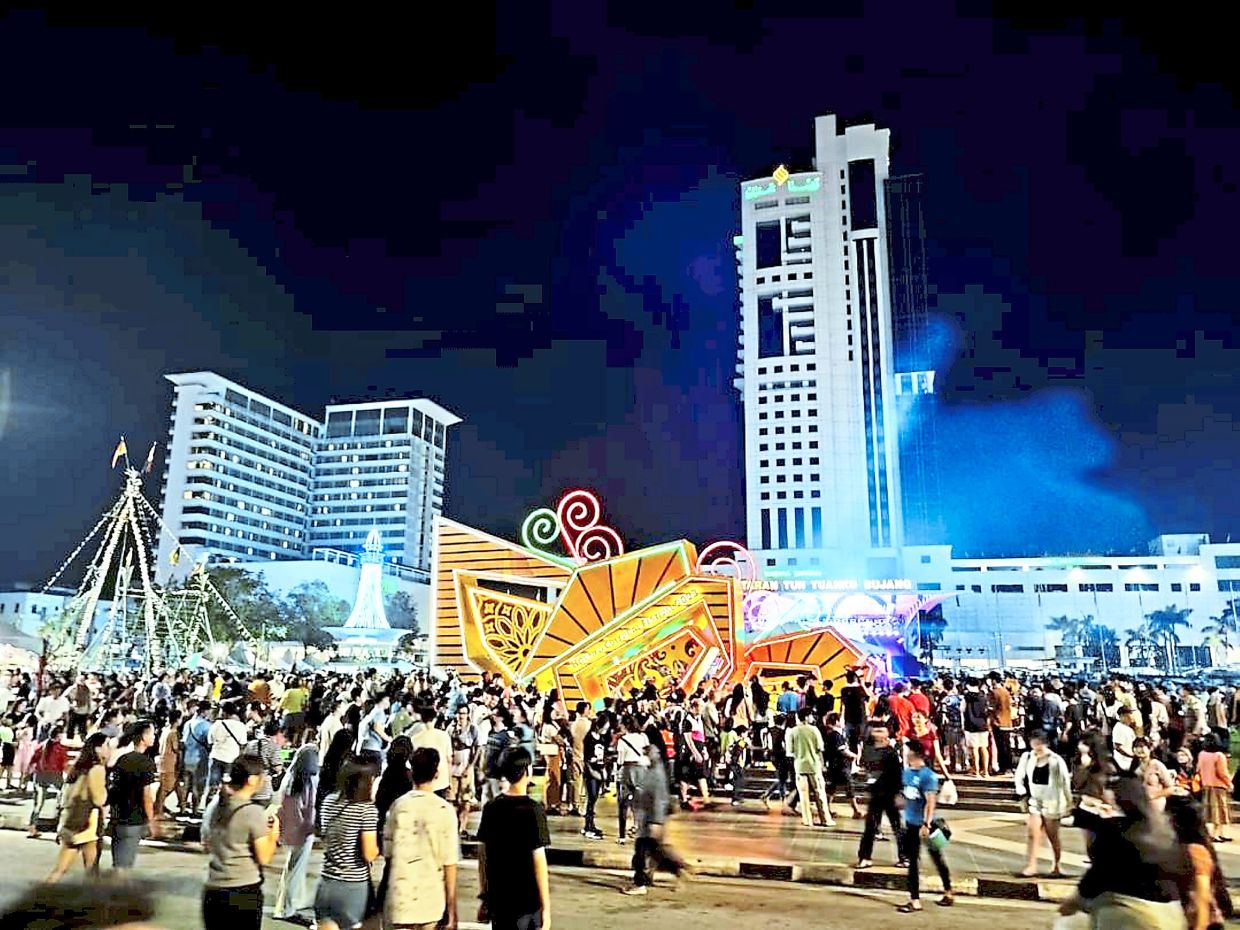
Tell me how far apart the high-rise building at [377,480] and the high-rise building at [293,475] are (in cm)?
14

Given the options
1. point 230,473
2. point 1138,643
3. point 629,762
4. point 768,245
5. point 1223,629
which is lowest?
point 629,762

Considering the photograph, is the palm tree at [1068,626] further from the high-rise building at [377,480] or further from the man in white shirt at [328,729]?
the man in white shirt at [328,729]

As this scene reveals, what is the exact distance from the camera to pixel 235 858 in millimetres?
4945

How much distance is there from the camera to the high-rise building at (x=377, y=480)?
12275 centimetres

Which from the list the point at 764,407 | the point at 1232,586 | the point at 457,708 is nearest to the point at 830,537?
the point at 764,407

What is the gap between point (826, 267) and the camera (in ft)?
291

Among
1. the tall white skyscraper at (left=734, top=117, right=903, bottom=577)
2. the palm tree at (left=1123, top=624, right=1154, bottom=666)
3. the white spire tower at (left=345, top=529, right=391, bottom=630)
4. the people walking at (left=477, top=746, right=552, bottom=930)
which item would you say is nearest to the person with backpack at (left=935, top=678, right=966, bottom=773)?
the people walking at (left=477, top=746, right=552, bottom=930)

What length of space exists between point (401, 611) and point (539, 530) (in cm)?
7866

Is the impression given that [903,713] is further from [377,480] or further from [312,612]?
[377,480]


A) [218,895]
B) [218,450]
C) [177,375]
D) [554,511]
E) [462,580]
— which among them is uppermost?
[177,375]

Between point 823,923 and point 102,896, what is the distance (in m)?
6.70

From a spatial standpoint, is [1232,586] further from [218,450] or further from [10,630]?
[218,450]

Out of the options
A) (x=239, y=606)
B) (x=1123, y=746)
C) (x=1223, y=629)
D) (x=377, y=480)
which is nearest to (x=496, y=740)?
(x=1123, y=746)

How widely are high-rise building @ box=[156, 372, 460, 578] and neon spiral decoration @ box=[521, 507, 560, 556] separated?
89.1 meters
